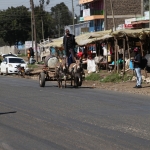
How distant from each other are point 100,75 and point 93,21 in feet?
151

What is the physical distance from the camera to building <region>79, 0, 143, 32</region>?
70.6 meters

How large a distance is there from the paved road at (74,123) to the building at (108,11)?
52670mm

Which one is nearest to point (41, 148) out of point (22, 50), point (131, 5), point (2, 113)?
point (2, 113)

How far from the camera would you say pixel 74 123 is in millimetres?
11664

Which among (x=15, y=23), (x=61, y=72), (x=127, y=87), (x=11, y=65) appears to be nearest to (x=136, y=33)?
(x=127, y=87)

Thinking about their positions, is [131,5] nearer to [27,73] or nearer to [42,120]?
A: [27,73]

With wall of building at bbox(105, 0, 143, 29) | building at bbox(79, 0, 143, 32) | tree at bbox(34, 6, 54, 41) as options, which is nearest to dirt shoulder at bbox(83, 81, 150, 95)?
building at bbox(79, 0, 143, 32)

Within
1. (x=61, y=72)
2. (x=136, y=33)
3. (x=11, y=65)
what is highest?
(x=136, y=33)

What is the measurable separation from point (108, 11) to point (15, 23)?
35914 mm

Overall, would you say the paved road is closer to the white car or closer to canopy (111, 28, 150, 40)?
canopy (111, 28, 150, 40)

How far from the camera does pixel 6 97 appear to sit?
1825cm

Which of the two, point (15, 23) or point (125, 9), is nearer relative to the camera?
point (125, 9)

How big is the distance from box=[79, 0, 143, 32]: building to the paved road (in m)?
52.7

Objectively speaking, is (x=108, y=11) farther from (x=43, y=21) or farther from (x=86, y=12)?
(x=43, y=21)
